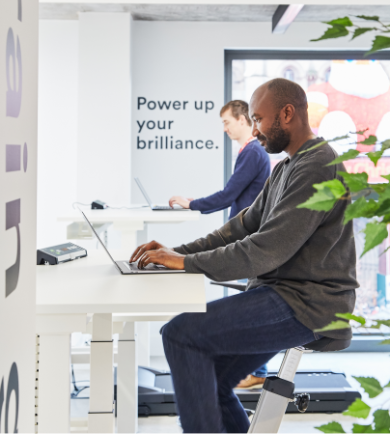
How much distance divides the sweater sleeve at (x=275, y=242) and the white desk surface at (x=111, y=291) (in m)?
0.07

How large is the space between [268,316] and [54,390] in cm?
56

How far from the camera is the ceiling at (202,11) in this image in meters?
3.50

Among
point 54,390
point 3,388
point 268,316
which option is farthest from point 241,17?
point 3,388

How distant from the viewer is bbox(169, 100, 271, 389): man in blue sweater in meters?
2.81

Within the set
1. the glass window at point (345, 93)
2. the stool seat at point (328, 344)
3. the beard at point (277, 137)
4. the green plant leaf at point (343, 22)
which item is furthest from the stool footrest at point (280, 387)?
the glass window at point (345, 93)

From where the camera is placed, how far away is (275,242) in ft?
4.49

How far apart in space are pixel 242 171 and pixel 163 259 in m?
1.46

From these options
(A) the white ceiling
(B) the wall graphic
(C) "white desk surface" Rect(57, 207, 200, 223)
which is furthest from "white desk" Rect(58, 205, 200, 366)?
(B) the wall graphic

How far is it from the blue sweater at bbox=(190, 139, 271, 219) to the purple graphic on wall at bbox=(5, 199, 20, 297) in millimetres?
2209

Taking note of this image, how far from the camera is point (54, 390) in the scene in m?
1.21

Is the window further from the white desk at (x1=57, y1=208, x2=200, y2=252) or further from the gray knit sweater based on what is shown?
the gray knit sweater

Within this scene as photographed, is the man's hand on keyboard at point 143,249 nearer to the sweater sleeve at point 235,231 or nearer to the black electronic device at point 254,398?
the sweater sleeve at point 235,231

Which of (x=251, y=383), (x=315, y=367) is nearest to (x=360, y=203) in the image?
(x=251, y=383)

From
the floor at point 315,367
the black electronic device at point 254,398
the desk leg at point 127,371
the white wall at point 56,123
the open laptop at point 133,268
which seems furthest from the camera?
the white wall at point 56,123
